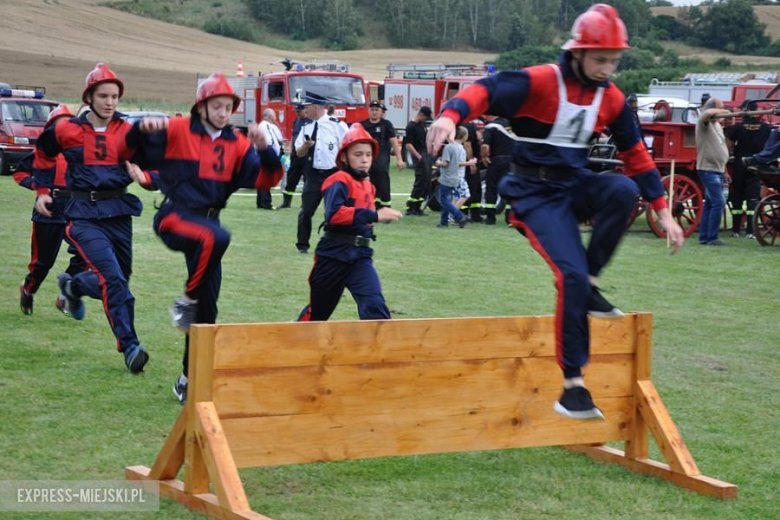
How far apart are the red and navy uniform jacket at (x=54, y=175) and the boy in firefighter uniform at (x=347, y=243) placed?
8.55 ft

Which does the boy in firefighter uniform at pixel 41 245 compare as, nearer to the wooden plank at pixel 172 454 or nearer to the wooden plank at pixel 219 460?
the wooden plank at pixel 172 454

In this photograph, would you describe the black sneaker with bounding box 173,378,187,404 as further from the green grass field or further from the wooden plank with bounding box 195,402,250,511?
the wooden plank with bounding box 195,402,250,511

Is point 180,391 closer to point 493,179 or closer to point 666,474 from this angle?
point 666,474

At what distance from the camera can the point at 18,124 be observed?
100 feet

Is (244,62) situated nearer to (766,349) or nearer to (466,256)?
(466,256)

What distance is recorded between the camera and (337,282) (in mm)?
7949

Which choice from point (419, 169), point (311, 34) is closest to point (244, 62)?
point (311, 34)

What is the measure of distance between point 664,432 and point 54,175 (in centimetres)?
594

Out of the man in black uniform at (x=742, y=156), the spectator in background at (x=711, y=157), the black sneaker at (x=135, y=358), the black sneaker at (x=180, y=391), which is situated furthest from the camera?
the man in black uniform at (x=742, y=156)

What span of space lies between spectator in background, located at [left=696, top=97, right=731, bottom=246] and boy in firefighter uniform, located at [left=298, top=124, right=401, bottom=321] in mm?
11025

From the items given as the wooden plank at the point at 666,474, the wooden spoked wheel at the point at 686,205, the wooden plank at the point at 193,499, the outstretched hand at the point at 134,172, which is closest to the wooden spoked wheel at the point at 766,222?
the wooden spoked wheel at the point at 686,205

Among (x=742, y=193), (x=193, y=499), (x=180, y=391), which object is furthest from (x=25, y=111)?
(x=193, y=499)

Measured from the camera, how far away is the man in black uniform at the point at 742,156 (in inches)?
753

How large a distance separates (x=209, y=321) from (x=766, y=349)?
17.1ft
